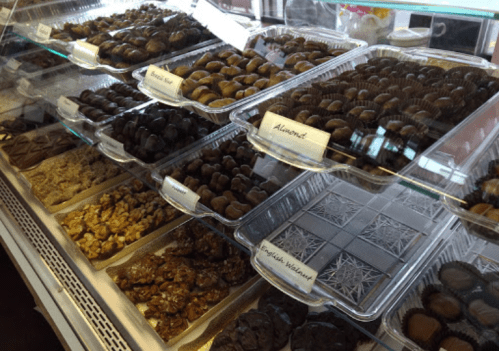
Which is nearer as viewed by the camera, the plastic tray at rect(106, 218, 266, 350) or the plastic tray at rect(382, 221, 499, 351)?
the plastic tray at rect(382, 221, 499, 351)

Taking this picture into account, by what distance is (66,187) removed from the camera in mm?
2100

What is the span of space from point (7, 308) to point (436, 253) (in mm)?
2411

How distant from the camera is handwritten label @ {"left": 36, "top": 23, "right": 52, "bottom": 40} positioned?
80.6 inches

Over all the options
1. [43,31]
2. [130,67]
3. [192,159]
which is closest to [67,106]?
[43,31]

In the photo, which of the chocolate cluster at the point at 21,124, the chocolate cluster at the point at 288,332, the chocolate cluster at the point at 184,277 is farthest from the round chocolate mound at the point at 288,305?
the chocolate cluster at the point at 21,124

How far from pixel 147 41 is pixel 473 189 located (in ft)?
4.75

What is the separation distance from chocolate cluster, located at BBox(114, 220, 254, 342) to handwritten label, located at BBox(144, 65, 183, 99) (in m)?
0.47

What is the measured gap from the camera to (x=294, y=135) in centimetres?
103

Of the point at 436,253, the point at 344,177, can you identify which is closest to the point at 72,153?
the point at 344,177

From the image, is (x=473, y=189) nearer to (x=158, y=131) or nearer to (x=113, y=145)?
(x=158, y=131)

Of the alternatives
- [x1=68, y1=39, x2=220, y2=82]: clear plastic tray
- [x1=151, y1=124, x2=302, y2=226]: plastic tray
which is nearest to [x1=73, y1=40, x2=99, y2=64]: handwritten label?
[x1=68, y1=39, x2=220, y2=82]: clear plastic tray

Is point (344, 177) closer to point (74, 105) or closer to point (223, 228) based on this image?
point (223, 228)

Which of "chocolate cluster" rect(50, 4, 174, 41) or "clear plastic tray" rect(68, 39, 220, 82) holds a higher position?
"chocolate cluster" rect(50, 4, 174, 41)

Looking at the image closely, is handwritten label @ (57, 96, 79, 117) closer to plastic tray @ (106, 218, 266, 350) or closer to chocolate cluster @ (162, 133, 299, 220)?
chocolate cluster @ (162, 133, 299, 220)
